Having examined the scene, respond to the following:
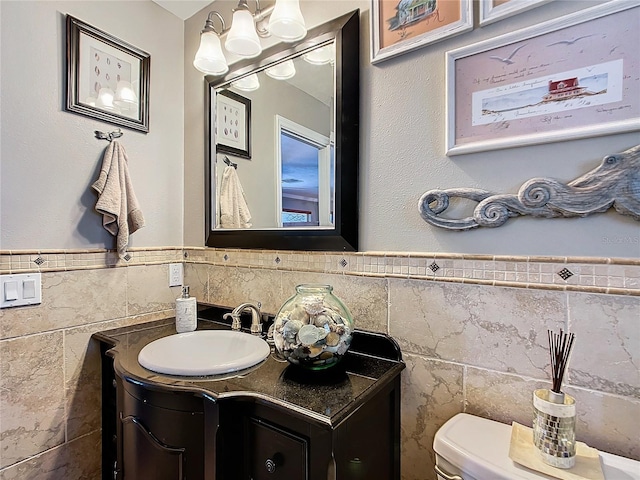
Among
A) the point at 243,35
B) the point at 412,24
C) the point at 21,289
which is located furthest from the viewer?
the point at 243,35

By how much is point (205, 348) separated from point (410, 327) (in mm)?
795

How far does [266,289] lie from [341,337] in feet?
1.80

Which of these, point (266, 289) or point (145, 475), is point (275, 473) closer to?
point (145, 475)

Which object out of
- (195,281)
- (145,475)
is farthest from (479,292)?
(195,281)

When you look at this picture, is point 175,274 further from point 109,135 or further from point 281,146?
point 281,146

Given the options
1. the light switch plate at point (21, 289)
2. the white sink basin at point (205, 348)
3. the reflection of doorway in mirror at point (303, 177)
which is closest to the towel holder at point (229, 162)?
the reflection of doorway in mirror at point (303, 177)

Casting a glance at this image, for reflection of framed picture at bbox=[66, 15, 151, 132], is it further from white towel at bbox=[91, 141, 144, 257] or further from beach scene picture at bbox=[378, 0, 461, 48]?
beach scene picture at bbox=[378, 0, 461, 48]

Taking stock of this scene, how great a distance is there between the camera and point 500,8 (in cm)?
94

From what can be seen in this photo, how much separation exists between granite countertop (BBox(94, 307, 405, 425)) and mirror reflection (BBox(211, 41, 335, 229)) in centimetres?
47

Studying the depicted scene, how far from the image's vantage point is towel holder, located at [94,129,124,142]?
4.61ft

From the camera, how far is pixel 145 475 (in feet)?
3.38

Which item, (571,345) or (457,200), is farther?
(457,200)

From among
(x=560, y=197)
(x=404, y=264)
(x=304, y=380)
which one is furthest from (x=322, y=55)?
(x=304, y=380)

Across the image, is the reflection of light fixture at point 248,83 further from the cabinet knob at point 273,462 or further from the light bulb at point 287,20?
Answer: the cabinet knob at point 273,462
